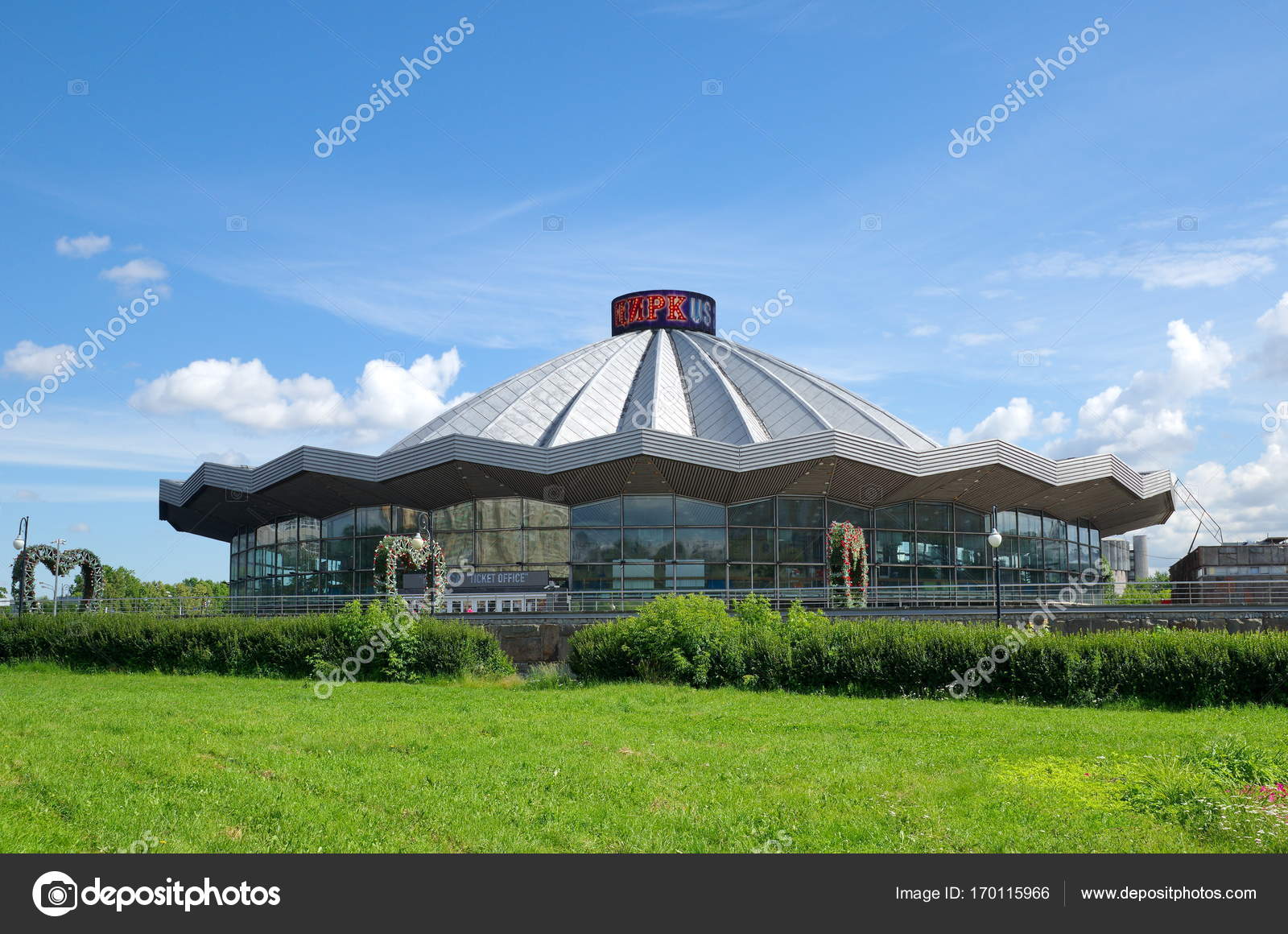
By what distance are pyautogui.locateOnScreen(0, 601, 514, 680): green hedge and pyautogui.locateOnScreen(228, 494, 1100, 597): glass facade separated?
16284 millimetres

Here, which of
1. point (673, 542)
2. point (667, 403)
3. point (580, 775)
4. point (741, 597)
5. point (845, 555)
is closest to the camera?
point (580, 775)

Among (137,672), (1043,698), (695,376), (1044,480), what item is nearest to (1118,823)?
(1043,698)

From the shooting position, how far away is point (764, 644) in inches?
888

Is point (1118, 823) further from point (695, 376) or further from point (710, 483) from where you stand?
point (695, 376)

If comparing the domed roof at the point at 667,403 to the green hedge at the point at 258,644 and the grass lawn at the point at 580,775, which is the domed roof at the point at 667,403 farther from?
the grass lawn at the point at 580,775

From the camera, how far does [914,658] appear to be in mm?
21156

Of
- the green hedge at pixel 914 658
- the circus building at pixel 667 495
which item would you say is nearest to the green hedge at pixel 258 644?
the green hedge at pixel 914 658

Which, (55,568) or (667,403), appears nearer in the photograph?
(55,568)

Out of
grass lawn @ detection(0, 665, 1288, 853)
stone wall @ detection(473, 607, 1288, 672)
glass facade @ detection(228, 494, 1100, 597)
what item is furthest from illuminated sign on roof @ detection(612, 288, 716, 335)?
grass lawn @ detection(0, 665, 1288, 853)

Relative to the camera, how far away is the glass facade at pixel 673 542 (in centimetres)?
4266

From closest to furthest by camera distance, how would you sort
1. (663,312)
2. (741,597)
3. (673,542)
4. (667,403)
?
1. (741,597)
2. (673,542)
3. (667,403)
4. (663,312)

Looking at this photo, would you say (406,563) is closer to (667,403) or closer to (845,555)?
(845,555)

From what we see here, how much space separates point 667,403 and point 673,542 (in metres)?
12.2

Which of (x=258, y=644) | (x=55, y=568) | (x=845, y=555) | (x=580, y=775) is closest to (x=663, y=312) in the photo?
(x=845, y=555)
